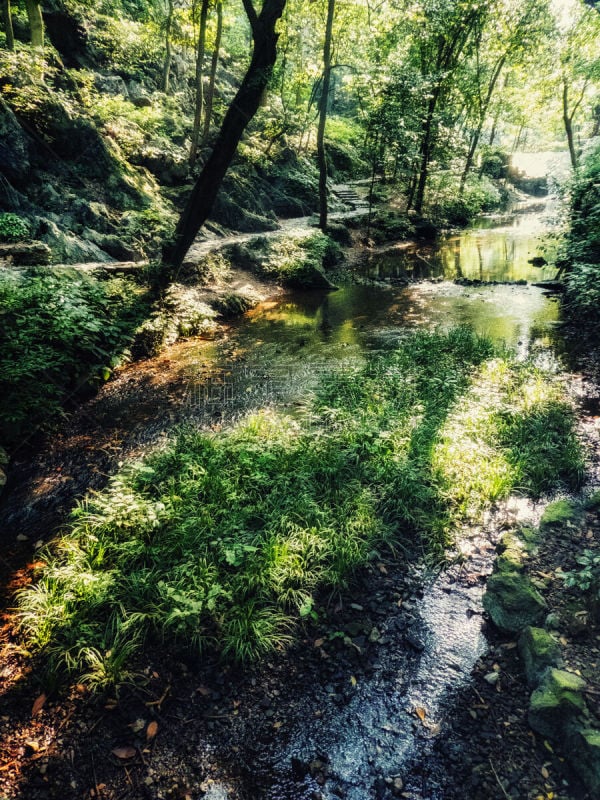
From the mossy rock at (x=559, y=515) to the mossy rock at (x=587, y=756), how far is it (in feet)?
6.74

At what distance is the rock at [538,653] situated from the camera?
2926mm

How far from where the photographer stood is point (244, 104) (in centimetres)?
916

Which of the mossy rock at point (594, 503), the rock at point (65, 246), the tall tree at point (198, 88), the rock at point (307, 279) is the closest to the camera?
the mossy rock at point (594, 503)

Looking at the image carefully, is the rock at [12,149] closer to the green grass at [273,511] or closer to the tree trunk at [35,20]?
the tree trunk at [35,20]

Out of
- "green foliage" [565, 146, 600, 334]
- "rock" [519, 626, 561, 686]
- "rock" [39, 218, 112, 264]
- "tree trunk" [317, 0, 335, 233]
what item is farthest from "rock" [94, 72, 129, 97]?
"rock" [519, 626, 561, 686]

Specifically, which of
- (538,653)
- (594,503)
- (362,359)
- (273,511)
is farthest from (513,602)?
(362,359)

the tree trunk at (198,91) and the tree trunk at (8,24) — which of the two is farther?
the tree trunk at (198,91)

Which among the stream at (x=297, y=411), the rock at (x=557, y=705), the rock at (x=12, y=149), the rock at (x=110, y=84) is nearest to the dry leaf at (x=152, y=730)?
the stream at (x=297, y=411)

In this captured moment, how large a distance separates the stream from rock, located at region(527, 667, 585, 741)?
0.55m

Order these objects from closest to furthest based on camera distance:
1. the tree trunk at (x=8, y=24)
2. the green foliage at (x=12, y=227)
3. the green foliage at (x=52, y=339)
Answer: the green foliage at (x=52, y=339) < the green foliage at (x=12, y=227) < the tree trunk at (x=8, y=24)

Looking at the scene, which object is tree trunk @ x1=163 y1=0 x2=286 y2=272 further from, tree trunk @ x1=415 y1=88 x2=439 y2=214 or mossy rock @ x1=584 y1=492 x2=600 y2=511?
tree trunk @ x1=415 y1=88 x2=439 y2=214

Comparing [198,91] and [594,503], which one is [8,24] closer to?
[198,91]

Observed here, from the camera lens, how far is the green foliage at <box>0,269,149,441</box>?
5.75 metres

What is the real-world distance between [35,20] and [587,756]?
20201mm
